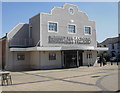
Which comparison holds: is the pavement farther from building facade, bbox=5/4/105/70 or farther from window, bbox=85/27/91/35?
window, bbox=85/27/91/35

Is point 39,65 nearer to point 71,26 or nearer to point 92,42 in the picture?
point 71,26

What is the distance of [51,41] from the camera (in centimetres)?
2511

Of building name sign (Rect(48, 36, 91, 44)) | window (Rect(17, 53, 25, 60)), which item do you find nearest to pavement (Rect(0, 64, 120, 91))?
building name sign (Rect(48, 36, 91, 44))

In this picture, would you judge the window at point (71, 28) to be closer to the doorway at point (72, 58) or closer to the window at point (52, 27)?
the window at point (52, 27)

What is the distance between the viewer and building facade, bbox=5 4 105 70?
24.4 meters

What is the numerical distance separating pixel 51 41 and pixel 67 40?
2.63 m

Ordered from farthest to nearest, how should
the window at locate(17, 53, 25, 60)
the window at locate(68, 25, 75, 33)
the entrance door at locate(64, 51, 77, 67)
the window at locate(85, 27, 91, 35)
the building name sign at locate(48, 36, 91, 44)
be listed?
the window at locate(85, 27, 91, 35) < the window at locate(68, 25, 75, 33) < the entrance door at locate(64, 51, 77, 67) < the window at locate(17, 53, 25, 60) < the building name sign at locate(48, 36, 91, 44)

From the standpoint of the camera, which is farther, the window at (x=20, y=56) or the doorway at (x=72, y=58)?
the doorway at (x=72, y=58)

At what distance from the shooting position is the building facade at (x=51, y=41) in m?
24.4

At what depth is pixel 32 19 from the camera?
2661 centimetres

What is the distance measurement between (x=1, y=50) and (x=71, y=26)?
11.3 metres

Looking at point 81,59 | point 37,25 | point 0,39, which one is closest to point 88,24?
point 81,59

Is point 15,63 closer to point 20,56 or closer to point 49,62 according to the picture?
point 20,56

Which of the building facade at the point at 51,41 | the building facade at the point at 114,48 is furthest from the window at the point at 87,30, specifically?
the building facade at the point at 114,48
